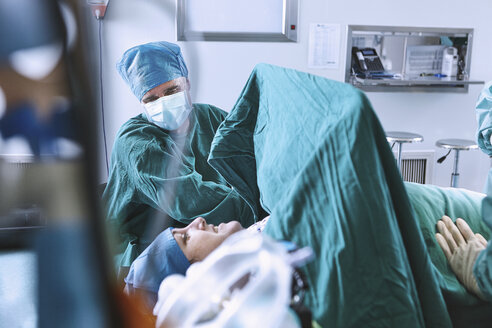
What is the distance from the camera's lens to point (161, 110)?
7.12ft

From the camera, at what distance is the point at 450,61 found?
3551 mm

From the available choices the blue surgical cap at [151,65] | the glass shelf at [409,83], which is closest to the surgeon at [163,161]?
the blue surgical cap at [151,65]

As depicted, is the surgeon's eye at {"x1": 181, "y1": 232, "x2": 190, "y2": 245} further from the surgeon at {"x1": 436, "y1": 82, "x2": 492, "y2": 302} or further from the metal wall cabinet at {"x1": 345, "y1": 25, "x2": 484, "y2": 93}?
the metal wall cabinet at {"x1": 345, "y1": 25, "x2": 484, "y2": 93}

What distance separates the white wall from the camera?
313 cm

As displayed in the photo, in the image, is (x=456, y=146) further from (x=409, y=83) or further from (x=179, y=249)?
(x=179, y=249)

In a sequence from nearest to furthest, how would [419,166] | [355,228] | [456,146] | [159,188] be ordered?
[355,228], [159,188], [456,146], [419,166]

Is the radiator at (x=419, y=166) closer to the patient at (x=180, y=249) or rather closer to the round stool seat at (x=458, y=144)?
the round stool seat at (x=458, y=144)

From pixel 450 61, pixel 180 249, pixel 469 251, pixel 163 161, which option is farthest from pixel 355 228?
pixel 450 61

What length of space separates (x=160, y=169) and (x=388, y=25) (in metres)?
2.33

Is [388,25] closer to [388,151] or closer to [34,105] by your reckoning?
[388,151]

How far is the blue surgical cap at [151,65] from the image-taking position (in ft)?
7.07

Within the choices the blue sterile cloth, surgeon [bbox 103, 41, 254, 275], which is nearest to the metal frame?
surgeon [bbox 103, 41, 254, 275]

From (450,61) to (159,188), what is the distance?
2.68 metres

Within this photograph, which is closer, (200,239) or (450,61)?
(200,239)
